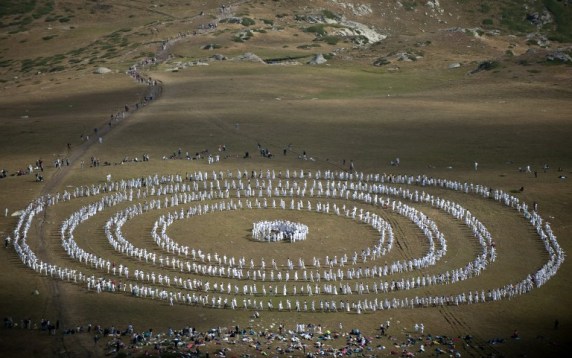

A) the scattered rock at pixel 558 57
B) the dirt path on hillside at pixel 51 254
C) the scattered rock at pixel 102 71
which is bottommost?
the scattered rock at pixel 102 71

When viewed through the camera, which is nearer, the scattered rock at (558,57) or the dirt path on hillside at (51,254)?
the dirt path on hillside at (51,254)

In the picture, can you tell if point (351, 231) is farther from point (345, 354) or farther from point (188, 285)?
point (345, 354)

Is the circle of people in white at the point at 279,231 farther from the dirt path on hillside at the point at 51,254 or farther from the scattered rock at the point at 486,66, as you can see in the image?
the scattered rock at the point at 486,66

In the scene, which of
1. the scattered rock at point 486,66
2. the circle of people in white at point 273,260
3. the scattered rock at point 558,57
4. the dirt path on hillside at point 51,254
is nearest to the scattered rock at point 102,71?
the dirt path on hillside at point 51,254

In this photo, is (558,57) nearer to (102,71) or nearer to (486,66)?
(486,66)

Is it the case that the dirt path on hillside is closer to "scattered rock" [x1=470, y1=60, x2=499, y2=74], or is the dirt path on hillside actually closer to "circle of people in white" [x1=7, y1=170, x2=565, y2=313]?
"circle of people in white" [x1=7, y1=170, x2=565, y2=313]

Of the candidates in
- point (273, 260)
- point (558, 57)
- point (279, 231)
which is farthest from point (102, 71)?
point (273, 260)

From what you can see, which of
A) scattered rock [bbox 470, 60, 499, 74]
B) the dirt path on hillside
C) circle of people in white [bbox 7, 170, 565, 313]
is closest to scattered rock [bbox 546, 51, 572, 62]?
scattered rock [bbox 470, 60, 499, 74]
